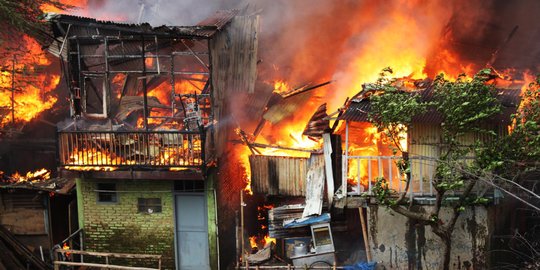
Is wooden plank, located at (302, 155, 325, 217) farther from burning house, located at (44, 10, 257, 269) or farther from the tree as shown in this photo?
the tree

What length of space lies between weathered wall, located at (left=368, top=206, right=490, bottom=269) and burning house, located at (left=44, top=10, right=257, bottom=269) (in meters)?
5.73

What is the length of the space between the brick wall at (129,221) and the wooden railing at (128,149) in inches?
48.4

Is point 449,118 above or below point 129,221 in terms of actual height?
above

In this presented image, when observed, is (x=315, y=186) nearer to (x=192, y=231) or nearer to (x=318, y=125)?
(x=318, y=125)

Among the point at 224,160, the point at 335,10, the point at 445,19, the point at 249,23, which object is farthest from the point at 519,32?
the point at 224,160

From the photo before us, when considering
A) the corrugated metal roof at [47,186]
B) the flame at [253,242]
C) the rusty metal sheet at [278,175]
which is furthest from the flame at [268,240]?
the corrugated metal roof at [47,186]

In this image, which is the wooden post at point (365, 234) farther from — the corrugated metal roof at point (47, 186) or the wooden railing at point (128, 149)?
the corrugated metal roof at point (47, 186)

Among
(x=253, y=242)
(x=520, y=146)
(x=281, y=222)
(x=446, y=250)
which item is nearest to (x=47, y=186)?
(x=253, y=242)

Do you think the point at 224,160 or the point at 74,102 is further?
the point at 224,160

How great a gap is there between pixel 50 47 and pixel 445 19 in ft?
56.4

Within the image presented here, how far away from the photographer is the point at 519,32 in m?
22.2

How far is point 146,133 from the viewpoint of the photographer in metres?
15.3

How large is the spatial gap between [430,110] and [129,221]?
1104cm

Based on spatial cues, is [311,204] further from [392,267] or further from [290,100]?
[290,100]
